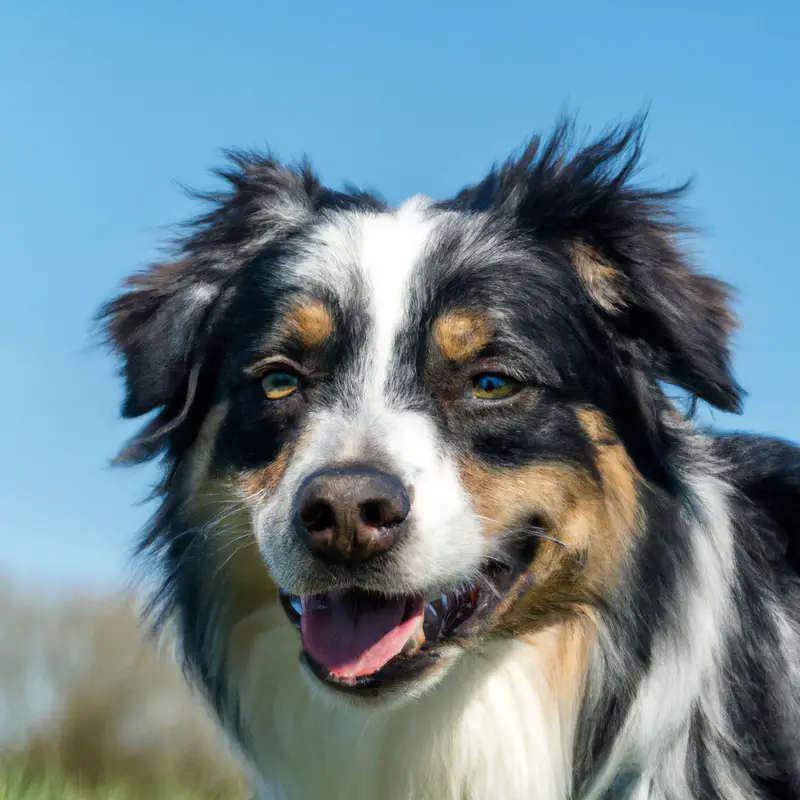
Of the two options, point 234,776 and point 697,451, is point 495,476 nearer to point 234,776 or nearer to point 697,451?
point 697,451

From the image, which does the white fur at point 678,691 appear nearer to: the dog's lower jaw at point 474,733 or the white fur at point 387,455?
the dog's lower jaw at point 474,733

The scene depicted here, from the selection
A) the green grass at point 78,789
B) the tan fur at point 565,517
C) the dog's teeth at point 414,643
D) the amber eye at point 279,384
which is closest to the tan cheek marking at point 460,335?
the tan fur at point 565,517

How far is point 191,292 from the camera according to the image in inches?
159

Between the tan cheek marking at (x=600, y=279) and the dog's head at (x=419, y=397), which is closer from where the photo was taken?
the dog's head at (x=419, y=397)

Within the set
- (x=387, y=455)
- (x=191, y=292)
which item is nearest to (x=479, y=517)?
(x=387, y=455)

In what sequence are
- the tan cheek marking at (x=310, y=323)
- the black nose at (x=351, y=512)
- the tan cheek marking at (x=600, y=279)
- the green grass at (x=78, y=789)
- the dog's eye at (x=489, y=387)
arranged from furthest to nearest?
the green grass at (x=78, y=789)
the tan cheek marking at (x=600, y=279)
the tan cheek marking at (x=310, y=323)
the dog's eye at (x=489, y=387)
the black nose at (x=351, y=512)

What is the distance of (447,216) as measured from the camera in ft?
12.7

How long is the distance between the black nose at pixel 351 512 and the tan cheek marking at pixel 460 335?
0.61 metres

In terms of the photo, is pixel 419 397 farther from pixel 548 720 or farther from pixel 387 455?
pixel 548 720

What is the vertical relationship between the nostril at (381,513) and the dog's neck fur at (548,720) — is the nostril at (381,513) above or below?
above

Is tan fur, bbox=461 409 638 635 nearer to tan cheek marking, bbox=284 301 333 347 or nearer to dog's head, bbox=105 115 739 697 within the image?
dog's head, bbox=105 115 739 697

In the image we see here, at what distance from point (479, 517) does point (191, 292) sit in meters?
1.59

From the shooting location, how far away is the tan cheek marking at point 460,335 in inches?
133

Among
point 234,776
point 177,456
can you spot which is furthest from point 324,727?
point 234,776
